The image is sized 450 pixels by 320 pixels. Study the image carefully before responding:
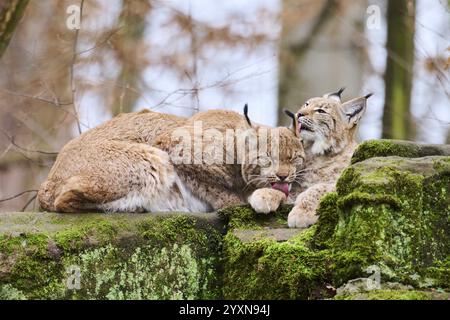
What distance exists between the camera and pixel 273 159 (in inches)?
237

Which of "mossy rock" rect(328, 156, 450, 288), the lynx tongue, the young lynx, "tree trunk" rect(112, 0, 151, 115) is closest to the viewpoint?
"mossy rock" rect(328, 156, 450, 288)

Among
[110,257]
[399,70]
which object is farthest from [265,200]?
[399,70]

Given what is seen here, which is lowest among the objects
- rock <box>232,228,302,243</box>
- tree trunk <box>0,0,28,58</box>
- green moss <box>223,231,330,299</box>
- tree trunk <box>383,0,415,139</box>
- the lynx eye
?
green moss <box>223,231,330,299</box>

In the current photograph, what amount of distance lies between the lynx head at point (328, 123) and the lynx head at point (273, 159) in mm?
211

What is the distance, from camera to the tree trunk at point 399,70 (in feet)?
29.2

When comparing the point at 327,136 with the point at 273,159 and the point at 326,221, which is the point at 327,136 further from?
the point at 326,221

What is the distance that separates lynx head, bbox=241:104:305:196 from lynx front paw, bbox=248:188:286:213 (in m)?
0.24

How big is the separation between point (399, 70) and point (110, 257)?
5.31m

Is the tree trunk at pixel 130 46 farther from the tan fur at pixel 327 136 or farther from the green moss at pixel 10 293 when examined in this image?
the green moss at pixel 10 293

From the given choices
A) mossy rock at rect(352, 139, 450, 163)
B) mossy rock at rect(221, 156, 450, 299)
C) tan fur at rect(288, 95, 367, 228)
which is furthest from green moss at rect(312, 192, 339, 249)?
tan fur at rect(288, 95, 367, 228)

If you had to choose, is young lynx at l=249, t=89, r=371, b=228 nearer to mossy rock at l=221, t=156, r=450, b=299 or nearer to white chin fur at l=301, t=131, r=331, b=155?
white chin fur at l=301, t=131, r=331, b=155

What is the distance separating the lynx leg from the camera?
5.42 meters

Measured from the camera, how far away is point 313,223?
5387 mm
